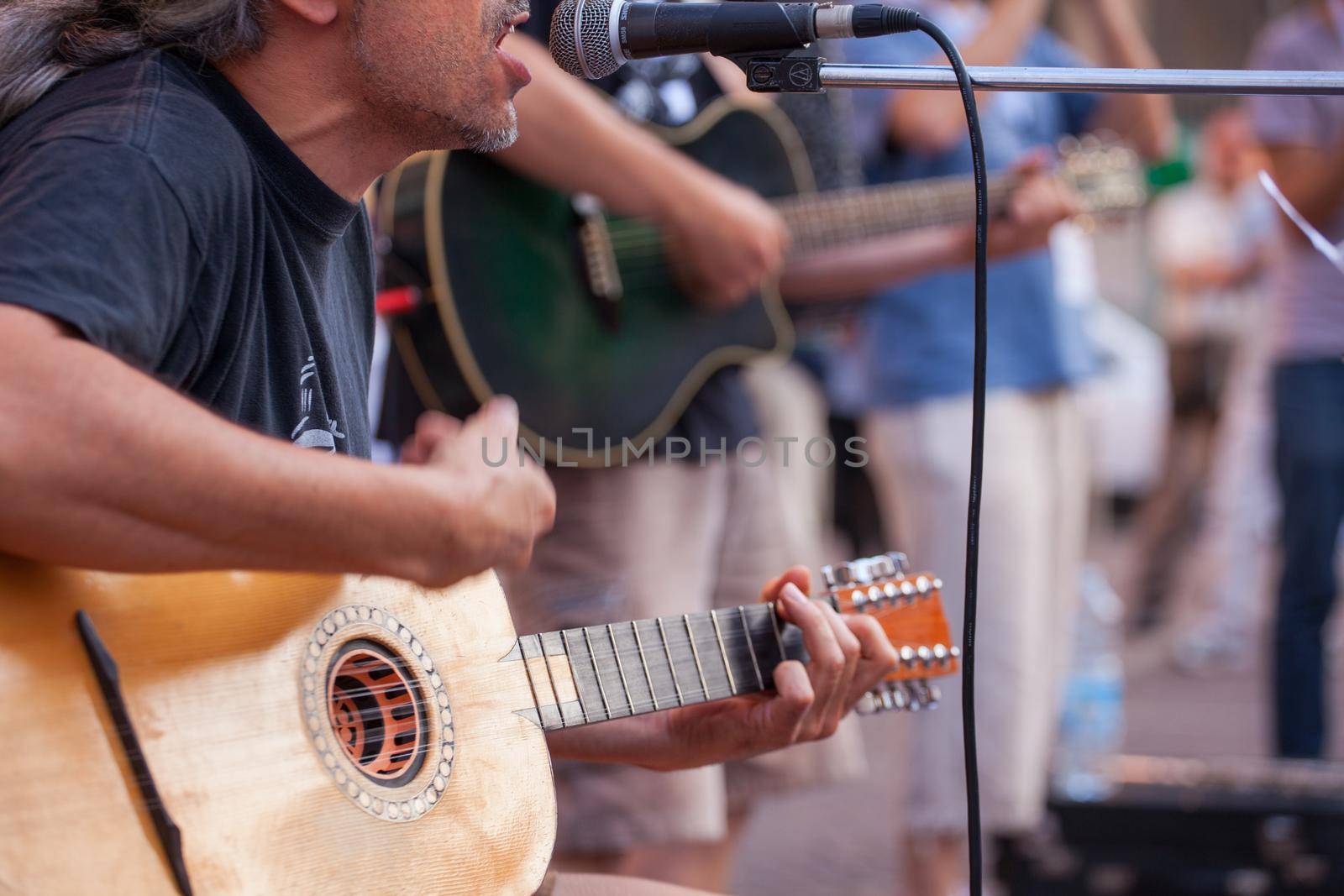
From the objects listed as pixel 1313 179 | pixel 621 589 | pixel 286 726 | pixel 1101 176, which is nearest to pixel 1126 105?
pixel 1101 176

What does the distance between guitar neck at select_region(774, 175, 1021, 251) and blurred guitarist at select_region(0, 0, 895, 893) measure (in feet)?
4.40

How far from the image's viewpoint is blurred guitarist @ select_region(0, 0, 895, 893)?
1126mm

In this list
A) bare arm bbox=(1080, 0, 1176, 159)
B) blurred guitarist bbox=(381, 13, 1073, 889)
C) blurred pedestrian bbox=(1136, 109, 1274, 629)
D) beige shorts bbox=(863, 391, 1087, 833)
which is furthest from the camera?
blurred pedestrian bbox=(1136, 109, 1274, 629)

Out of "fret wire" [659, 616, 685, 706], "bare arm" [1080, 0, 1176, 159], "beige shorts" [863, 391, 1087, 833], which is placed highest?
"bare arm" [1080, 0, 1176, 159]

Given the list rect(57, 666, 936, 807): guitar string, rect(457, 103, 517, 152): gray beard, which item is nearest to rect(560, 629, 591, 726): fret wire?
rect(57, 666, 936, 807): guitar string

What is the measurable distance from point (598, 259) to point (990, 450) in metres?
1.04

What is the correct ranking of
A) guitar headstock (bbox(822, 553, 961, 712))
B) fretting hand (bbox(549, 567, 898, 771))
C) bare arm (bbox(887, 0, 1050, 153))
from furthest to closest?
bare arm (bbox(887, 0, 1050, 153)) < guitar headstock (bbox(822, 553, 961, 712)) < fretting hand (bbox(549, 567, 898, 771))

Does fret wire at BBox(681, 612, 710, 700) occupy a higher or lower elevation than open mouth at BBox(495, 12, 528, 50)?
lower

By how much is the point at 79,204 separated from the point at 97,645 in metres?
0.36

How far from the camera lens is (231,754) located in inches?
49.4

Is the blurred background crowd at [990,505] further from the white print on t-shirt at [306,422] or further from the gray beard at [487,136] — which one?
the white print on t-shirt at [306,422]

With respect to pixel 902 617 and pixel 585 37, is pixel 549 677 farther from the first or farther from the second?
pixel 585 37

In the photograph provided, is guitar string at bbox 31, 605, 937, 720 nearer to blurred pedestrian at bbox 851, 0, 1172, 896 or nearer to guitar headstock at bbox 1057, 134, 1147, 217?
blurred pedestrian at bbox 851, 0, 1172, 896

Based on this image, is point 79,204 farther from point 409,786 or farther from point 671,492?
point 671,492
